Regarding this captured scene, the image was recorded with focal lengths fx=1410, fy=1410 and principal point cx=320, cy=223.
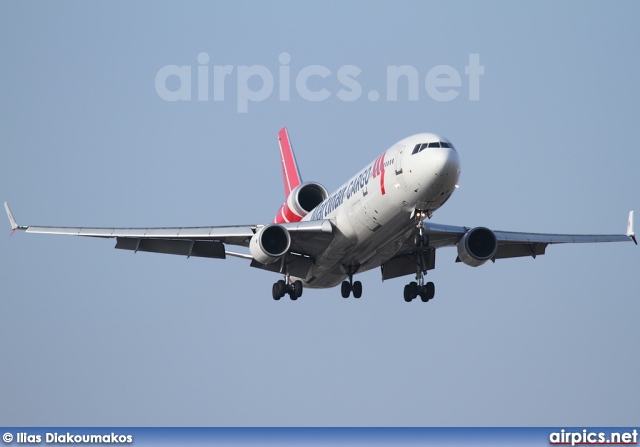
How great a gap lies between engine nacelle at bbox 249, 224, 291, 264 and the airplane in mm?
→ 41

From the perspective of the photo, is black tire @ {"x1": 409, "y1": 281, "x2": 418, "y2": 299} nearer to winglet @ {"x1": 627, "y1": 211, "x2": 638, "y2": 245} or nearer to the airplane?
the airplane

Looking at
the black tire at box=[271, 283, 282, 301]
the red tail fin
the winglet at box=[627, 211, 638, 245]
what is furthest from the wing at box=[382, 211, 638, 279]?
the red tail fin

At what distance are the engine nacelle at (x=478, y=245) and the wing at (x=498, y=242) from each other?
0.34 m

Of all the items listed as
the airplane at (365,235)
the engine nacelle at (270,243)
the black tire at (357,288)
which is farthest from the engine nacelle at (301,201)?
the engine nacelle at (270,243)

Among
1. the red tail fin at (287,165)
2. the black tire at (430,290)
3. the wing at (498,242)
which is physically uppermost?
the red tail fin at (287,165)

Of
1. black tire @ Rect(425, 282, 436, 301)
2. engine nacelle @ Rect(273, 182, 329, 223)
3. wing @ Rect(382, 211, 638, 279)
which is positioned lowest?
black tire @ Rect(425, 282, 436, 301)

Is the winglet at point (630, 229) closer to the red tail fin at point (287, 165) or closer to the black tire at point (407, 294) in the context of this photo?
the black tire at point (407, 294)

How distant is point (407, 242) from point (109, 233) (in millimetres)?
12633

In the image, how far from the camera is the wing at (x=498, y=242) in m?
59.9

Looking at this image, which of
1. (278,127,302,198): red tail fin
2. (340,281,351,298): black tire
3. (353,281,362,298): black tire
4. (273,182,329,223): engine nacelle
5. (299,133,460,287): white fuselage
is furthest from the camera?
(278,127,302,198): red tail fin

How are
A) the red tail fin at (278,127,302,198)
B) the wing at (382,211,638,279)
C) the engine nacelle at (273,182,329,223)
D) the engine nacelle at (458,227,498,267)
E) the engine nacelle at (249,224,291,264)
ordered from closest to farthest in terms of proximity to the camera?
the engine nacelle at (249,224,291,264)
the engine nacelle at (458,227,498,267)
the wing at (382,211,638,279)
the engine nacelle at (273,182,329,223)
the red tail fin at (278,127,302,198)

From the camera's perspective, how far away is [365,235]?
184 ft

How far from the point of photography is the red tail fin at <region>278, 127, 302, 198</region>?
241 feet

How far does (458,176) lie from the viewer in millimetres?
52781
